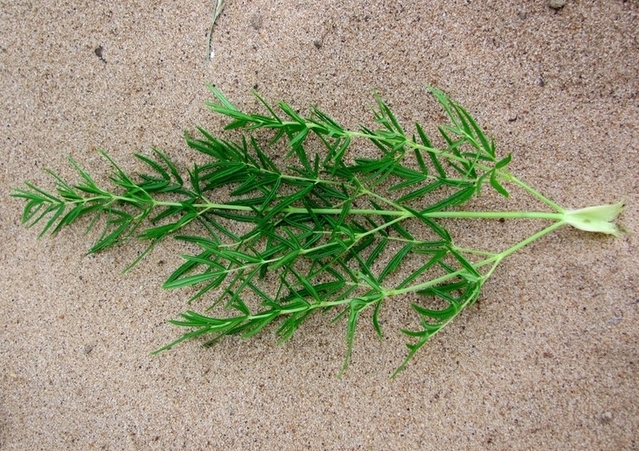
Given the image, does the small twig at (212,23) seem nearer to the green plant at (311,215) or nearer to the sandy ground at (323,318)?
the sandy ground at (323,318)

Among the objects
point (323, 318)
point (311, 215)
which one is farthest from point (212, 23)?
point (323, 318)

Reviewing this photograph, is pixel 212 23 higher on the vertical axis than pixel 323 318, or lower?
higher

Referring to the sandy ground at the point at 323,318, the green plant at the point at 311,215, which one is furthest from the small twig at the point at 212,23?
the green plant at the point at 311,215

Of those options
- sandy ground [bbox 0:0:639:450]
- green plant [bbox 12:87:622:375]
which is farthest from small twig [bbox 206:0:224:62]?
green plant [bbox 12:87:622:375]

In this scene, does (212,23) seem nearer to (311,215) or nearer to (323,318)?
(311,215)

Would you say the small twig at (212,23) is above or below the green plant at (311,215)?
above

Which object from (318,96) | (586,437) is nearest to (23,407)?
(318,96)

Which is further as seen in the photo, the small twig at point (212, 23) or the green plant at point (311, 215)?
the small twig at point (212, 23)
